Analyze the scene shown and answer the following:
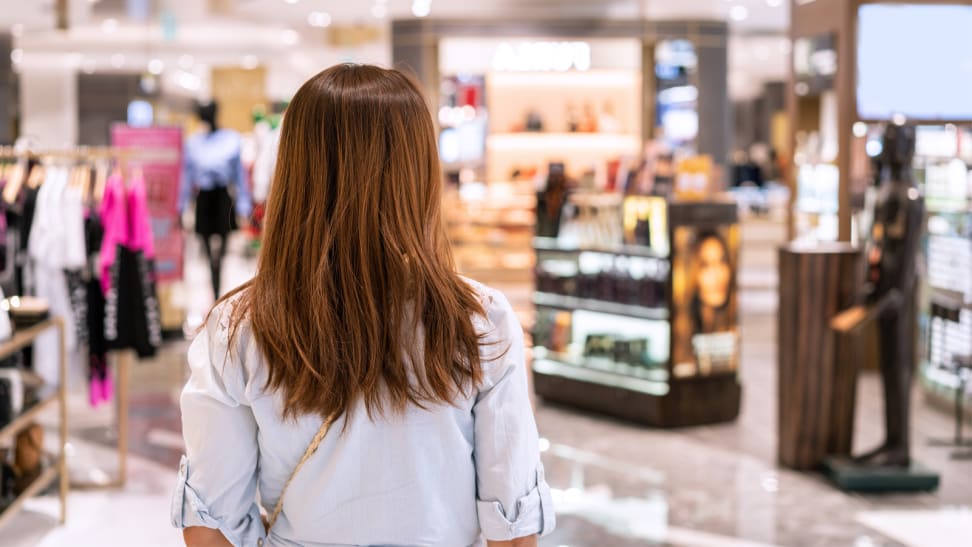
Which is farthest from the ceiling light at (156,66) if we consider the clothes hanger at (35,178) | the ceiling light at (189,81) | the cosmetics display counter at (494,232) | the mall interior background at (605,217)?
the clothes hanger at (35,178)

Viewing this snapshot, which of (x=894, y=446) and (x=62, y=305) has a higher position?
(x=62, y=305)

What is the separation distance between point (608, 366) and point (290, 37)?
708cm

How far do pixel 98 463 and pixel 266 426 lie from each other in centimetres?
459

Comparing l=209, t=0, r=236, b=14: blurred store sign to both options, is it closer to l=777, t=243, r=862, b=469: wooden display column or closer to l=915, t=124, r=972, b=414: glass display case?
l=915, t=124, r=972, b=414: glass display case

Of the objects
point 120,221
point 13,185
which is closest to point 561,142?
point 120,221

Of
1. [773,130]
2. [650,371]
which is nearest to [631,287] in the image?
[650,371]

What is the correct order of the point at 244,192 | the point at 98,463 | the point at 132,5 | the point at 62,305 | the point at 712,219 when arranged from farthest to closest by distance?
the point at 132,5, the point at 244,192, the point at 712,219, the point at 98,463, the point at 62,305

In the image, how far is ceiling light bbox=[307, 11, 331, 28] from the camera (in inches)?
A: 461

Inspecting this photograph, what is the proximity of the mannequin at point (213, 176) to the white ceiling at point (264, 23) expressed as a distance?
59.0 inches

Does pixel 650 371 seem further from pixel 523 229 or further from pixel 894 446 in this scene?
pixel 523 229

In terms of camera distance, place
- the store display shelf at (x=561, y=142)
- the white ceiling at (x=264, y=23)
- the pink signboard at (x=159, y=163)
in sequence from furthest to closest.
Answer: the store display shelf at (x=561, y=142)
the white ceiling at (x=264, y=23)
the pink signboard at (x=159, y=163)

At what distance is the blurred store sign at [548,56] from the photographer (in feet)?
37.3

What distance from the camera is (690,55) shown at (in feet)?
38.2

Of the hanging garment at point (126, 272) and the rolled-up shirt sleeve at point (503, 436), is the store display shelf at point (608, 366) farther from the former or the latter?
the rolled-up shirt sleeve at point (503, 436)
